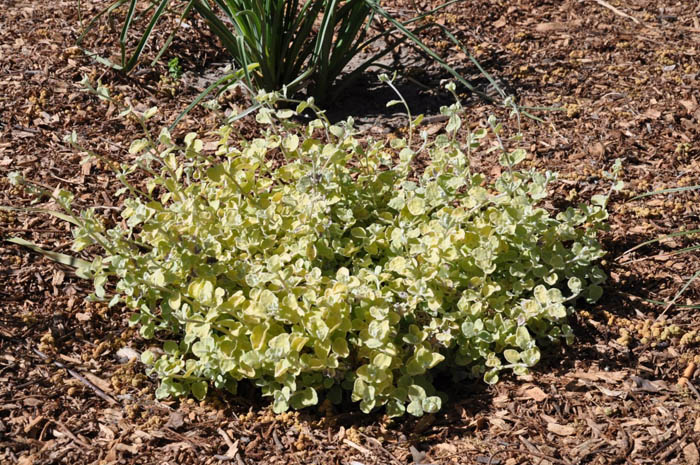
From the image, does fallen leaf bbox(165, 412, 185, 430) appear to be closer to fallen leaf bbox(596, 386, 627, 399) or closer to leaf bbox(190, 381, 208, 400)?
leaf bbox(190, 381, 208, 400)

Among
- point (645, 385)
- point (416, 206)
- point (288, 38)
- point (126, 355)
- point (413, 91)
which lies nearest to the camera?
point (645, 385)

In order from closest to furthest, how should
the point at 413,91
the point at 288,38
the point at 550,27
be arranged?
1. the point at 288,38
2. the point at 413,91
3. the point at 550,27

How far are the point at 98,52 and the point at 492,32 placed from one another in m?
2.11

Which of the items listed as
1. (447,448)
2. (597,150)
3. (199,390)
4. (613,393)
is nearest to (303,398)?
(199,390)

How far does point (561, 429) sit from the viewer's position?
2.13 m

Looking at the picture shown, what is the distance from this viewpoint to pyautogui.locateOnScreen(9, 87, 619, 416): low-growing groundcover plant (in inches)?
84.3

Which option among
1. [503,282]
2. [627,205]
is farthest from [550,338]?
[627,205]

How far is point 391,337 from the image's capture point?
2242 mm

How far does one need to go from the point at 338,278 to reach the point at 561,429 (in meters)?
0.79

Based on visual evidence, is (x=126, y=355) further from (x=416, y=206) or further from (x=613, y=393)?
(x=613, y=393)

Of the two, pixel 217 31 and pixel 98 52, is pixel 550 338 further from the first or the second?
pixel 98 52

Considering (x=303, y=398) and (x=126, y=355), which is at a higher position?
(x=303, y=398)

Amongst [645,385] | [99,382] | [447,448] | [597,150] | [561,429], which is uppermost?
[597,150]

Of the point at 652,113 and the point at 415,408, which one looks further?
the point at 652,113
